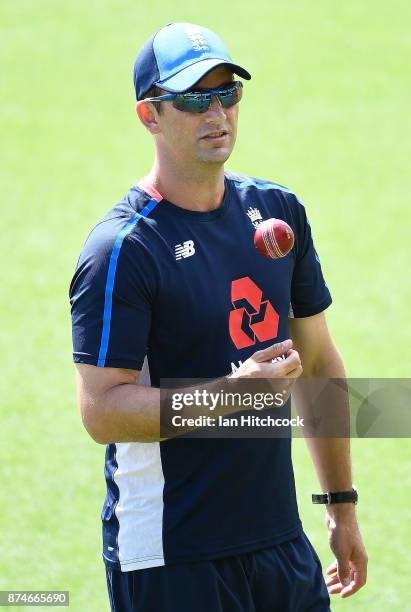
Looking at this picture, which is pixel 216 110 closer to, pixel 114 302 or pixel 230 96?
pixel 230 96

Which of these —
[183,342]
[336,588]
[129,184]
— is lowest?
[336,588]

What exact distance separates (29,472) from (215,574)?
3745mm

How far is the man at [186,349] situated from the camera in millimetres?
3695

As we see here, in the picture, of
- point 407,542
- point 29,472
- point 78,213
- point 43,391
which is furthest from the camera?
point 78,213

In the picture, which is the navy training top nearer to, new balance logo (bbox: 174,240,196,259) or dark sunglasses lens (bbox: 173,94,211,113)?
new balance logo (bbox: 174,240,196,259)

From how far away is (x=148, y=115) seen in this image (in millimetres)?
4004

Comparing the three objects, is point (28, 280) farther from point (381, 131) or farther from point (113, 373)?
point (113, 373)

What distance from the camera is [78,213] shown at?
38.3ft

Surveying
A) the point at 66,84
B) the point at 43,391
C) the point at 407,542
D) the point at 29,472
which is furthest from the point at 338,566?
the point at 66,84

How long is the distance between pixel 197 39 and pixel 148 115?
0.28 m

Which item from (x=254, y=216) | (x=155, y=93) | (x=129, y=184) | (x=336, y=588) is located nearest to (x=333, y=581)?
(x=336, y=588)

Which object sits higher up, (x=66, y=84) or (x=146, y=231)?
Answer: (x=66, y=84)

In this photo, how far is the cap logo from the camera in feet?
12.9

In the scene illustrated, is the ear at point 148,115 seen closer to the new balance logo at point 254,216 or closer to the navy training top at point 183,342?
the navy training top at point 183,342
